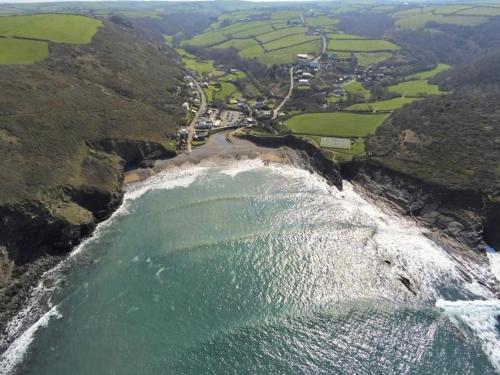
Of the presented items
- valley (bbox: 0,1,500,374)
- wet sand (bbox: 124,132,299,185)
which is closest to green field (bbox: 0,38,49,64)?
valley (bbox: 0,1,500,374)

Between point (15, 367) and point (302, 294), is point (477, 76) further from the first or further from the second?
point (15, 367)

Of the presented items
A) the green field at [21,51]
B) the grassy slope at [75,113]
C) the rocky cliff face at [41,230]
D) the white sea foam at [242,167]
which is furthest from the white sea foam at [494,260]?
the green field at [21,51]

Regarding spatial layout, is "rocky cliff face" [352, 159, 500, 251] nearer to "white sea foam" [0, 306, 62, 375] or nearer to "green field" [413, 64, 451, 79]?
"white sea foam" [0, 306, 62, 375]

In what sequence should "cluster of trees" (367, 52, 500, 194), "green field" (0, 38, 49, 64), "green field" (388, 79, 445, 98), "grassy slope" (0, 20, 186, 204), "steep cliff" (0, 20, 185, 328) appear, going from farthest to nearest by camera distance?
"green field" (388, 79, 445, 98) < "green field" (0, 38, 49, 64) < "cluster of trees" (367, 52, 500, 194) < "grassy slope" (0, 20, 186, 204) < "steep cliff" (0, 20, 185, 328)

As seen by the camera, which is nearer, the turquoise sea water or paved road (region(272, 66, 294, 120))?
the turquoise sea water

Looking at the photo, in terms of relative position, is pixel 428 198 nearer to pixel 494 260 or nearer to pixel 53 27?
pixel 494 260

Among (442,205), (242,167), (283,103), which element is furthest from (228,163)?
(442,205)

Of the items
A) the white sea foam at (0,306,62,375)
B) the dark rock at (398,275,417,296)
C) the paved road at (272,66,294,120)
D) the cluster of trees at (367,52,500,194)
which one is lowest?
the paved road at (272,66,294,120)
